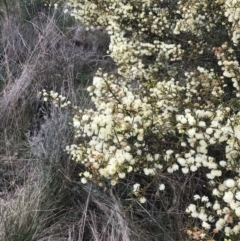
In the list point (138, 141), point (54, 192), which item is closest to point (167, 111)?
point (138, 141)

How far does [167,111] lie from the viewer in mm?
2033

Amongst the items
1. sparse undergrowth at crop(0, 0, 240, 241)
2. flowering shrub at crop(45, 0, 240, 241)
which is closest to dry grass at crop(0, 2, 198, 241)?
sparse undergrowth at crop(0, 0, 240, 241)

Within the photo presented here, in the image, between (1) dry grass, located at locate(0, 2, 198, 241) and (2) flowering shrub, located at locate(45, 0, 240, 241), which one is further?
(1) dry grass, located at locate(0, 2, 198, 241)

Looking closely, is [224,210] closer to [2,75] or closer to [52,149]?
[52,149]

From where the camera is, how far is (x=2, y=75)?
164 inches

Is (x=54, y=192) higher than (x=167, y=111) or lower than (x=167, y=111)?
lower

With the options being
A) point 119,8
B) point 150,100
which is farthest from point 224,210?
point 119,8

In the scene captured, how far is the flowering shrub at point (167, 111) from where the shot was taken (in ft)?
5.61

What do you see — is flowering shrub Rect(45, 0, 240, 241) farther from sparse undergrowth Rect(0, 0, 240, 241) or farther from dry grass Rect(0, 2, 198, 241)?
dry grass Rect(0, 2, 198, 241)

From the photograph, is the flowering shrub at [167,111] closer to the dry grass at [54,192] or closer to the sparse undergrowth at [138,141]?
the sparse undergrowth at [138,141]

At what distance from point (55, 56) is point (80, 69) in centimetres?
31

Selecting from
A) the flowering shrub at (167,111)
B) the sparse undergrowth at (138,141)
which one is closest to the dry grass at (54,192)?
the sparse undergrowth at (138,141)

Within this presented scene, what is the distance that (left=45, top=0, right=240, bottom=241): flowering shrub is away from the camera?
67.4 inches

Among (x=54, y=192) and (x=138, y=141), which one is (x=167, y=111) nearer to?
(x=138, y=141)
